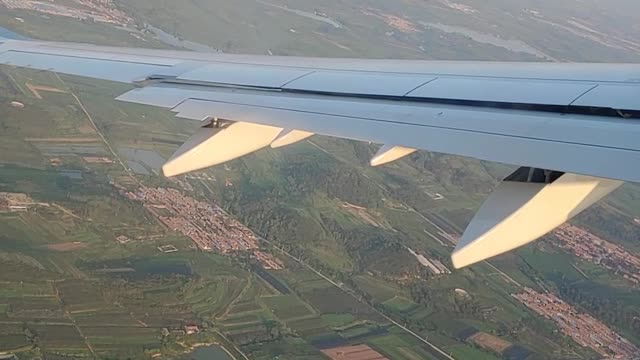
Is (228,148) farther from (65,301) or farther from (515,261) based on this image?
(515,261)

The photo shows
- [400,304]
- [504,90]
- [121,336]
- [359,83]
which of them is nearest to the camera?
[504,90]

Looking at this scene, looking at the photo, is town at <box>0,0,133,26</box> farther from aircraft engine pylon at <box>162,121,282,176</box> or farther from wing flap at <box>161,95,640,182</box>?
wing flap at <box>161,95,640,182</box>

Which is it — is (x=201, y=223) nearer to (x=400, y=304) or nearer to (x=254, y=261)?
(x=254, y=261)

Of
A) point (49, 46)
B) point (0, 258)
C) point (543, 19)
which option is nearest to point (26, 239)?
point (0, 258)

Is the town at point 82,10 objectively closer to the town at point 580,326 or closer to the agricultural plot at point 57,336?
the agricultural plot at point 57,336

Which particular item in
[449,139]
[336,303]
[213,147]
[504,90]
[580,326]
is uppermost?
[504,90]

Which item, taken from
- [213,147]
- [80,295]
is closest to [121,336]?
[80,295]

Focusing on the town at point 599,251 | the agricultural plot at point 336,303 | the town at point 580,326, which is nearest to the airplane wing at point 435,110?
the agricultural plot at point 336,303
